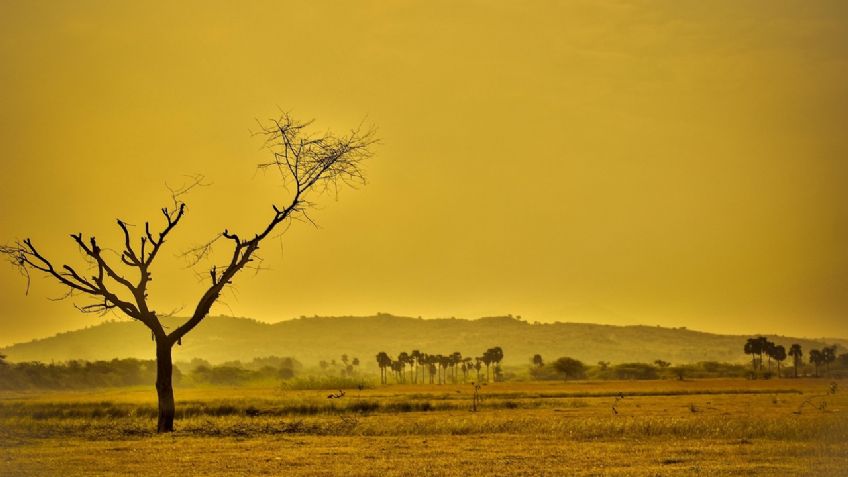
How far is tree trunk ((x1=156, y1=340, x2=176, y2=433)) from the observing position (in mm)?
38656

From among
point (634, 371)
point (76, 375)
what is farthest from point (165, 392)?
point (634, 371)

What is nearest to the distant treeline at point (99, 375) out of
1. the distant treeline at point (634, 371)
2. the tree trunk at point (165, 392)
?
the distant treeline at point (634, 371)

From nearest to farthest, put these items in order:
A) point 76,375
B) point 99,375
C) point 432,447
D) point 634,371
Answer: point 432,447 < point 76,375 < point 99,375 < point 634,371

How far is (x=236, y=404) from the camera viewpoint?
193 feet

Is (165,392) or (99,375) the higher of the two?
(165,392)

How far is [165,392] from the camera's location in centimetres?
3888

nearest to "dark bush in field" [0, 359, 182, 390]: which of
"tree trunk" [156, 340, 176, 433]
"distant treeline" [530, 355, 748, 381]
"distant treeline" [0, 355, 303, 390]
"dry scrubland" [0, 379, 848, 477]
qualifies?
"distant treeline" [0, 355, 303, 390]

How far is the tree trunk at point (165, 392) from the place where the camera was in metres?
38.7

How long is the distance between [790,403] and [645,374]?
317ft

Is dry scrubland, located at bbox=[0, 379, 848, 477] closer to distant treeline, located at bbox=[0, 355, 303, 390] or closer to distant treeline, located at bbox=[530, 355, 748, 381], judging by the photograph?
distant treeline, located at bbox=[0, 355, 303, 390]

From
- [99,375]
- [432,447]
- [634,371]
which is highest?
[99,375]

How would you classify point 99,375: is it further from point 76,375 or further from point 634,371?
point 634,371

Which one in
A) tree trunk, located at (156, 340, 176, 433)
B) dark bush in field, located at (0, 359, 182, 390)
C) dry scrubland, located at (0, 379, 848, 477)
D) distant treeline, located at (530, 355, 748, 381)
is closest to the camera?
dry scrubland, located at (0, 379, 848, 477)

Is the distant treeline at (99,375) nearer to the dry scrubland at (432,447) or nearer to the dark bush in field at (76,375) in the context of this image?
the dark bush in field at (76,375)
